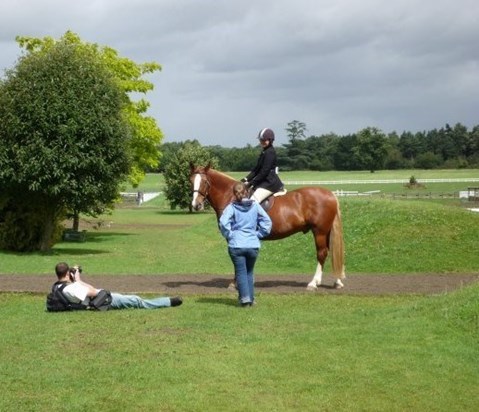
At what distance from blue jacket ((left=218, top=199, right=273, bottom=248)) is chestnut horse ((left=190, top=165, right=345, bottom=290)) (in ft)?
8.98

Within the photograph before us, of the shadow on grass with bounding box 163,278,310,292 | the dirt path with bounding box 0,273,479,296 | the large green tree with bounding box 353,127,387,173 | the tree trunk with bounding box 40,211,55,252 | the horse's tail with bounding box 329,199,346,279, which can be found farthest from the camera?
the large green tree with bounding box 353,127,387,173

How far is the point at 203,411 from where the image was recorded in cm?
827

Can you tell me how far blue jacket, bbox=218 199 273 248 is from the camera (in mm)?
14875

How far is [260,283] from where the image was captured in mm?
19031

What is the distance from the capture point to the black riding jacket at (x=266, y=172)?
57.0ft

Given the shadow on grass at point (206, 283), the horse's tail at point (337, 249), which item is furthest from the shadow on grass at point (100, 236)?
the horse's tail at point (337, 249)

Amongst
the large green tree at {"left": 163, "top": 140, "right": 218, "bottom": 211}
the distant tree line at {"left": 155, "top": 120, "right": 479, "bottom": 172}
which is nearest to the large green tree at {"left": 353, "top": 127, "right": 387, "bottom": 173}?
the distant tree line at {"left": 155, "top": 120, "right": 479, "bottom": 172}

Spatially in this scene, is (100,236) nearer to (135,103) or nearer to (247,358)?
(135,103)

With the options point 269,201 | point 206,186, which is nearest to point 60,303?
point 206,186

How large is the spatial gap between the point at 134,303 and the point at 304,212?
5045mm

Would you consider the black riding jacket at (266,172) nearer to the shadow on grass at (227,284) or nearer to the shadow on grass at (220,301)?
the shadow on grass at (227,284)

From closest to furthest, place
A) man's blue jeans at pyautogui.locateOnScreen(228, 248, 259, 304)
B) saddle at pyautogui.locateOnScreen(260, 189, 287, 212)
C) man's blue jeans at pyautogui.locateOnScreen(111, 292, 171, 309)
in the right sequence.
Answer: man's blue jeans at pyautogui.locateOnScreen(111, 292, 171, 309), man's blue jeans at pyautogui.locateOnScreen(228, 248, 259, 304), saddle at pyautogui.locateOnScreen(260, 189, 287, 212)

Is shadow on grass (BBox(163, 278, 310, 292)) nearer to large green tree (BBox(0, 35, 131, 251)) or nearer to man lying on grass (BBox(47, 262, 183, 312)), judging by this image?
man lying on grass (BBox(47, 262, 183, 312))

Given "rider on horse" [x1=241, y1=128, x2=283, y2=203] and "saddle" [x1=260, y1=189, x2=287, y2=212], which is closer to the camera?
"rider on horse" [x1=241, y1=128, x2=283, y2=203]
